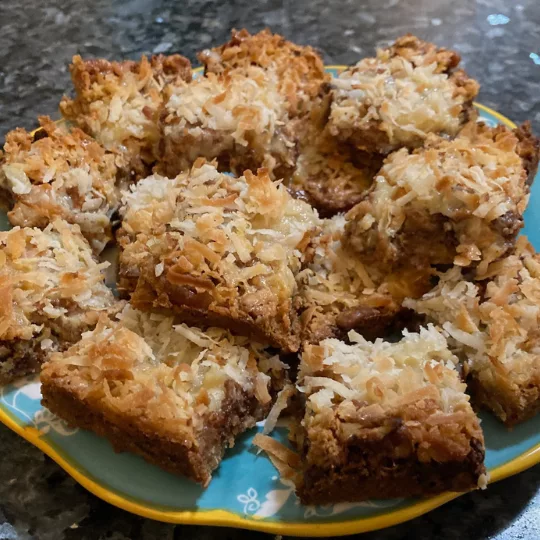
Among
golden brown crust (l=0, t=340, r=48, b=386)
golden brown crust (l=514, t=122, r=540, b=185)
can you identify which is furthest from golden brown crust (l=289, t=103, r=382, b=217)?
golden brown crust (l=0, t=340, r=48, b=386)

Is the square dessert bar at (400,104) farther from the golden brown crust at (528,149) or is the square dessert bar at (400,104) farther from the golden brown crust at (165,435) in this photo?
the golden brown crust at (165,435)

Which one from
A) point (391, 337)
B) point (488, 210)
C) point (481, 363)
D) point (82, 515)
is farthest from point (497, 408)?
point (82, 515)

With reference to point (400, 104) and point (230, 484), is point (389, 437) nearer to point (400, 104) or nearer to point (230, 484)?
point (230, 484)

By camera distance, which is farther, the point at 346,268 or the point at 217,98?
the point at 217,98

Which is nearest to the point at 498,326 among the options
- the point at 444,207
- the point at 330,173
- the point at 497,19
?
the point at 444,207

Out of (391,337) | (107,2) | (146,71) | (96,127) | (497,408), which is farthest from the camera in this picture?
(107,2)

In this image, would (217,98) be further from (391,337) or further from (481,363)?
(481,363)

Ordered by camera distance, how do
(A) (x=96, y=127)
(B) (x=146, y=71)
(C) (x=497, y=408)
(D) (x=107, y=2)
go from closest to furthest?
(C) (x=497, y=408) → (A) (x=96, y=127) → (B) (x=146, y=71) → (D) (x=107, y=2)
